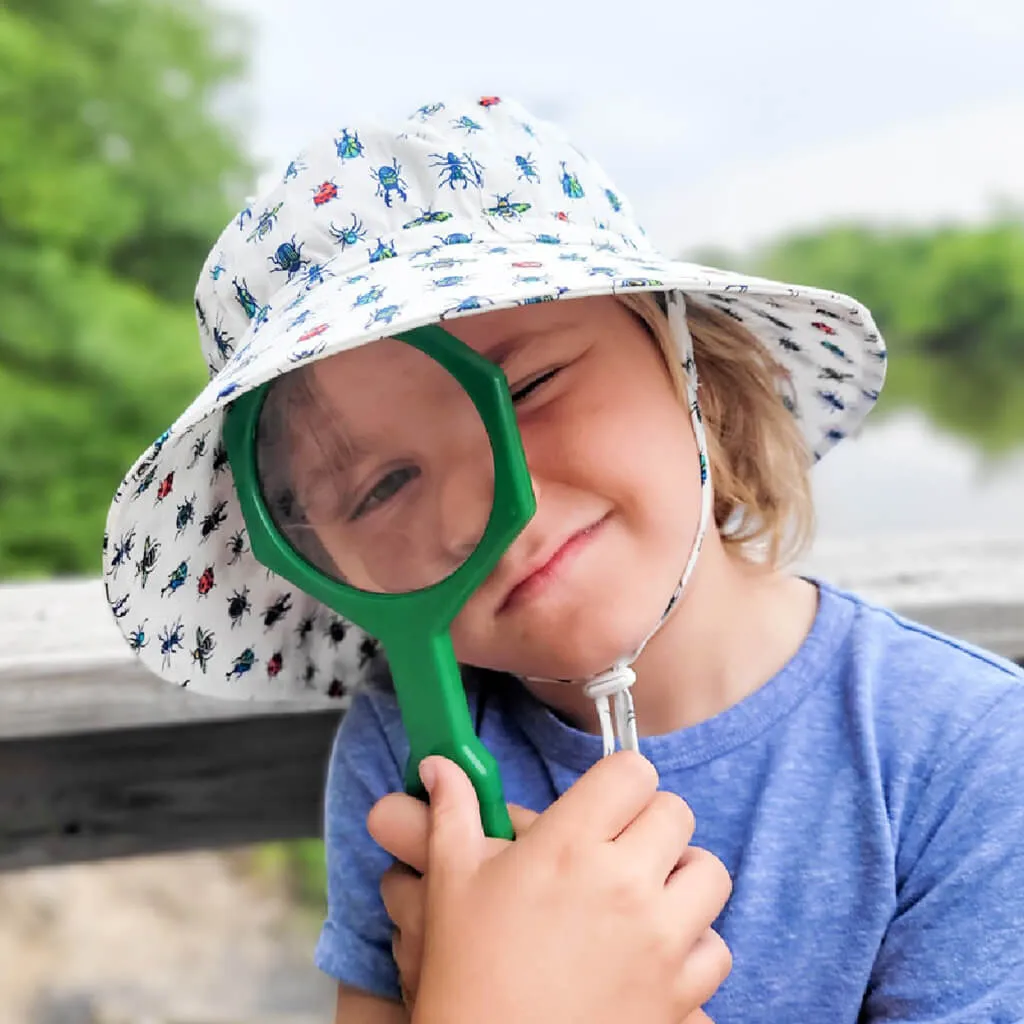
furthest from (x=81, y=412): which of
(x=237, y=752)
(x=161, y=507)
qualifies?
(x=161, y=507)

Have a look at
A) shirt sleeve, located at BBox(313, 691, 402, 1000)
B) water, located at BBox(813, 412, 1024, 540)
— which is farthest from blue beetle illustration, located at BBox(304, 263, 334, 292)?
water, located at BBox(813, 412, 1024, 540)

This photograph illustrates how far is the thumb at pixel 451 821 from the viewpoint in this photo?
71 centimetres

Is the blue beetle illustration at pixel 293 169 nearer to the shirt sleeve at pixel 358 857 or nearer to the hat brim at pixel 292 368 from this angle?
the hat brim at pixel 292 368

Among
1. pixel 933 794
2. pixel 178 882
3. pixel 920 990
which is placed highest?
pixel 933 794

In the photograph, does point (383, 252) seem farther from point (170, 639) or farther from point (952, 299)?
point (952, 299)

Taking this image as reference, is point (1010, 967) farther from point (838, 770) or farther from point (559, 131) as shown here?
point (559, 131)

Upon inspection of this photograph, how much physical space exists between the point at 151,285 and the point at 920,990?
9.72 ft

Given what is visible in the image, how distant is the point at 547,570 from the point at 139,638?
1.17ft

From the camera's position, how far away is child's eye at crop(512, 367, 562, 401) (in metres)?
0.77

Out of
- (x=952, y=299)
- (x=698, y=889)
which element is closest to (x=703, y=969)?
(x=698, y=889)

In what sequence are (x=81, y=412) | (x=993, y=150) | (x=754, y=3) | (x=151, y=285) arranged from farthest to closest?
(x=993, y=150), (x=754, y=3), (x=151, y=285), (x=81, y=412)

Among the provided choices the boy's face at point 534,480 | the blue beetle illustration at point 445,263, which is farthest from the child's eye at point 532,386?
the blue beetle illustration at point 445,263

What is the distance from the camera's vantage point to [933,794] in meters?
0.82

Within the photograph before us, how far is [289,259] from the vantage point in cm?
82
